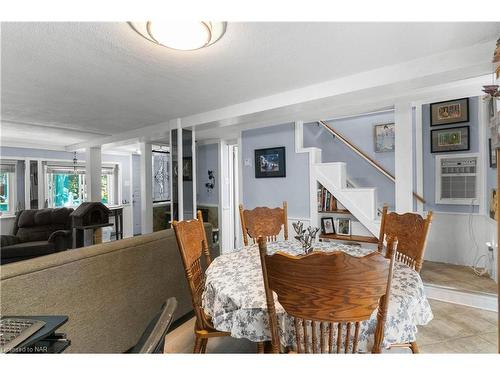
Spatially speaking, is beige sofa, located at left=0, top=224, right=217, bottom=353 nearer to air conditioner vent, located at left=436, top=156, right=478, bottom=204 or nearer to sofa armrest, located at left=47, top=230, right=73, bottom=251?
sofa armrest, located at left=47, top=230, right=73, bottom=251

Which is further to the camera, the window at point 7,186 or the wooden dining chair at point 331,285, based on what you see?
the window at point 7,186

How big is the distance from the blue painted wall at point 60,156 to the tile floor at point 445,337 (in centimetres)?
533

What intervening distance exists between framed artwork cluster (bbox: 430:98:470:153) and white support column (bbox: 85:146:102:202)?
19.9ft

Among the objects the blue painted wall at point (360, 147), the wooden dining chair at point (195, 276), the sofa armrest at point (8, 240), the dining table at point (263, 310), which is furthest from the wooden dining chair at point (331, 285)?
the sofa armrest at point (8, 240)

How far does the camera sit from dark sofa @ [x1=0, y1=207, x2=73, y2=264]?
384cm

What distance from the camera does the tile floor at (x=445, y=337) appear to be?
75.1 inches

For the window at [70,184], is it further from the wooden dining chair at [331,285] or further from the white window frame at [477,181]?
the white window frame at [477,181]

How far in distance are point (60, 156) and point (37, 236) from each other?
7.76ft

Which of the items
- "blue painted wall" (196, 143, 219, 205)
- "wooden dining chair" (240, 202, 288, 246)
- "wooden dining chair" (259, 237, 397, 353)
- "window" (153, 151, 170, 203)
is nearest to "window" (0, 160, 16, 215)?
"window" (153, 151, 170, 203)

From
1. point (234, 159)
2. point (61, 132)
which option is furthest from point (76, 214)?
point (234, 159)

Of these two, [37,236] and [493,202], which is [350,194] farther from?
[37,236]

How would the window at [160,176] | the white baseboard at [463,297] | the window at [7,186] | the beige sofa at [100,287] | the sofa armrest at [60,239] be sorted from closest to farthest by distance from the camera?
the beige sofa at [100,287] < the white baseboard at [463,297] < the sofa armrest at [60,239] < the window at [7,186] < the window at [160,176]

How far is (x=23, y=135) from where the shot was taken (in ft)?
15.9

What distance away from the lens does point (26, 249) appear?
3855 mm
